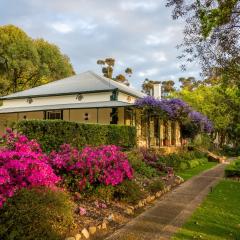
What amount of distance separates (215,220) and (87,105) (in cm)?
1915

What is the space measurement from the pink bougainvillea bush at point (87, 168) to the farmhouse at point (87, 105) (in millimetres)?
14835

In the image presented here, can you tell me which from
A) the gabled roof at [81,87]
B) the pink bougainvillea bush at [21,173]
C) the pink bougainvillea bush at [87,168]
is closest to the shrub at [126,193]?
the pink bougainvillea bush at [87,168]

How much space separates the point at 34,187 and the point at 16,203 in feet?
1.78

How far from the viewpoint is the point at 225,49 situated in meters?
13.3

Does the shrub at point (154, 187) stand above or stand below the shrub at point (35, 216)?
below

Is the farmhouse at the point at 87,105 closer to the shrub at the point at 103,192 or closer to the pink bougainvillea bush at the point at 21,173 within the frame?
the shrub at the point at 103,192

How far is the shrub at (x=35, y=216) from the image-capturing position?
21.0ft

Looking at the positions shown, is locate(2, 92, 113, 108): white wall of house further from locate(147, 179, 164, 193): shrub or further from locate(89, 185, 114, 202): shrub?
locate(89, 185, 114, 202): shrub

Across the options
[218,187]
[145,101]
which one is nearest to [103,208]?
[218,187]

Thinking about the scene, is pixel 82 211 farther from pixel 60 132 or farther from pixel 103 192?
pixel 60 132

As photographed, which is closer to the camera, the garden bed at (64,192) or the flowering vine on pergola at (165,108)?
the garden bed at (64,192)

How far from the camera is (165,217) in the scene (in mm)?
9195

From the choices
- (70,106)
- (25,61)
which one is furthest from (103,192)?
(25,61)

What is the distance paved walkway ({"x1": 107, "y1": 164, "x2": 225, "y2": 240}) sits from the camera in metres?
7.58
